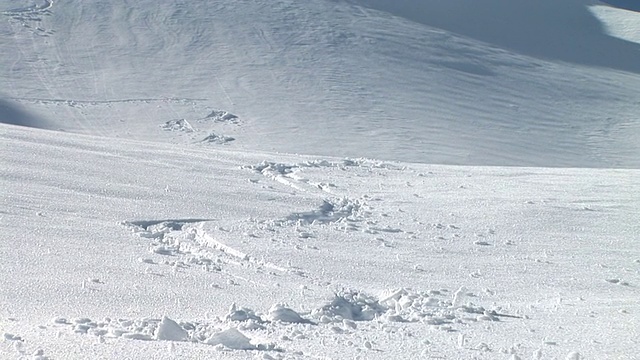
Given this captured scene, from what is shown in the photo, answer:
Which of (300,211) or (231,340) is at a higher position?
(231,340)

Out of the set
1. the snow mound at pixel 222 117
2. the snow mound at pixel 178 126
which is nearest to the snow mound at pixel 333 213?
the snow mound at pixel 178 126

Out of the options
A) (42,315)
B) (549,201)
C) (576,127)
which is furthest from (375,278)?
(576,127)

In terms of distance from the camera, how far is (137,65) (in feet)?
65.3

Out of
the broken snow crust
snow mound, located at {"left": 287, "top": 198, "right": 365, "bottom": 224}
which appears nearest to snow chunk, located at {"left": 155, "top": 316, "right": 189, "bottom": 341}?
the broken snow crust

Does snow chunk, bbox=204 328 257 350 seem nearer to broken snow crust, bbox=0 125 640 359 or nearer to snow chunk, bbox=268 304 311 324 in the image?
broken snow crust, bbox=0 125 640 359

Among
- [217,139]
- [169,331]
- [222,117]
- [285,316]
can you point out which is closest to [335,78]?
[222,117]

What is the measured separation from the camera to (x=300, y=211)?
24.2 ft

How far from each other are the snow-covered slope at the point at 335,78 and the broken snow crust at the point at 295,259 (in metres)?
6.83

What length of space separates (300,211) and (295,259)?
1.61m

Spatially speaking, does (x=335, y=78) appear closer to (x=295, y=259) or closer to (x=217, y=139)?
(x=217, y=139)

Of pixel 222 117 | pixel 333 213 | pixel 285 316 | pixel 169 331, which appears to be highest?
pixel 169 331

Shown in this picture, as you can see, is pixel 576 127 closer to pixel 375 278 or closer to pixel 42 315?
pixel 375 278

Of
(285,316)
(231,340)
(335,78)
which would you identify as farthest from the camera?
(335,78)

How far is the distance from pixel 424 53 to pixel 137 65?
255 inches
